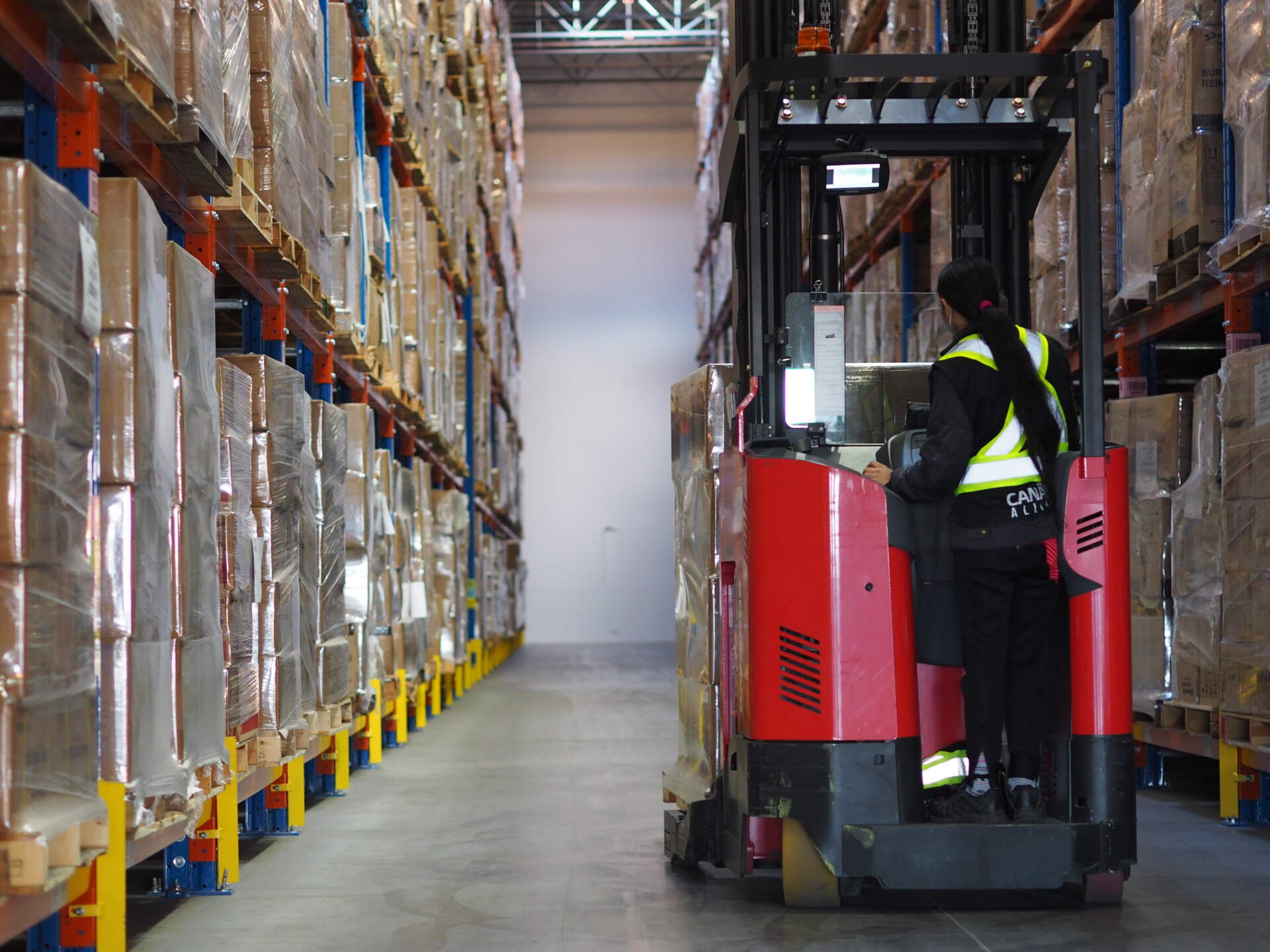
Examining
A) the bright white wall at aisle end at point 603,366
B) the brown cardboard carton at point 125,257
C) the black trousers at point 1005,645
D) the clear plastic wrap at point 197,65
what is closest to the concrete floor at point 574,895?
the black trousers at point 1005,645

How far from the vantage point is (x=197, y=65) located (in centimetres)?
369

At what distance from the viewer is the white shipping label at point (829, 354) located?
4.13m

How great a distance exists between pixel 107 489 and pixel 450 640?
298 inches

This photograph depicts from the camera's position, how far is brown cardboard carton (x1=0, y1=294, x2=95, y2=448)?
252 cm

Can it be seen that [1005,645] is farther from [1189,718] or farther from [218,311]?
[218,311]

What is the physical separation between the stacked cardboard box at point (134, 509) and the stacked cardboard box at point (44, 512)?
15 centimetres

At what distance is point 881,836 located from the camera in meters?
3.69

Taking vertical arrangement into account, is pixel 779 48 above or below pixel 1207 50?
below

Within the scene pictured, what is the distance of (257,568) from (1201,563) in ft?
11.8

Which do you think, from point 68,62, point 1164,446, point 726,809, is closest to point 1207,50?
point 1164,446

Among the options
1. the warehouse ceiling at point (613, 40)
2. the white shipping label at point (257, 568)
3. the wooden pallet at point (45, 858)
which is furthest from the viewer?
the warehouse ceiling at point (613, 40)

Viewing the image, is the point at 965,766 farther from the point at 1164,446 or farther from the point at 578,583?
the point at 578,583

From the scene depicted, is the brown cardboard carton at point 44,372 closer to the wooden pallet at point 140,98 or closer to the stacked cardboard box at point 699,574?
the wooden pallet at point 140,98

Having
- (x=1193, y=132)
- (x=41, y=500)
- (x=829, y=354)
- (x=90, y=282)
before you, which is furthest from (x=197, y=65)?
(x=1193, y=132)
